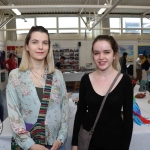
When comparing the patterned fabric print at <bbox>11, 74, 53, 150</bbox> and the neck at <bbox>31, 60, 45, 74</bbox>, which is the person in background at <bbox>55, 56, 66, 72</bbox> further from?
the patterned fabric print at <bbox>11, 74, 53, 150</bbox>

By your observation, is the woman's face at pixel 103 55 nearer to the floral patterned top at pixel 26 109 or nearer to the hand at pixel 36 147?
the floral patterned top at pixel 26 109

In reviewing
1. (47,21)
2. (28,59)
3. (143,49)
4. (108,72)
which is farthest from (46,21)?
(108,72)

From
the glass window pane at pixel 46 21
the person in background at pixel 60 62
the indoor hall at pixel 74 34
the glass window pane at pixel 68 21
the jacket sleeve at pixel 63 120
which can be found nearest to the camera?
the jacket sleeve at pixel 63 120

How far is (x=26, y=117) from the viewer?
128 centimetres

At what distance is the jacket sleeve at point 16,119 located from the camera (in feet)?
4.02

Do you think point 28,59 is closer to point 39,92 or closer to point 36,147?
point 39,92

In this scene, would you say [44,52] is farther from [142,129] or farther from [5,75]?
[5,75]

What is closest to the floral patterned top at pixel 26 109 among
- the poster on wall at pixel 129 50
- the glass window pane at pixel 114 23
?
the poster on wall at pixel 129 50

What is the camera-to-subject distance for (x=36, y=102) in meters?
1.26

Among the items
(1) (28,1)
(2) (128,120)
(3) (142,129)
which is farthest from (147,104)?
(1) (28,1)

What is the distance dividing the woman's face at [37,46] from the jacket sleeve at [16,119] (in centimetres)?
19

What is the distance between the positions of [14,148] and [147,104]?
2.16 meters

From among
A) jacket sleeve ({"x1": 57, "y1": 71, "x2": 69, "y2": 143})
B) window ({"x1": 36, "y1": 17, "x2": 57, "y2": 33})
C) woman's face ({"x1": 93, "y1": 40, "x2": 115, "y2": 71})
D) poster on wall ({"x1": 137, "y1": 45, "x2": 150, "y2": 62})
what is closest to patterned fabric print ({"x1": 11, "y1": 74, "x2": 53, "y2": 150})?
jacket sleeve ({"x1": 57, "y1": 71, "x2": 69, "y2": 143})

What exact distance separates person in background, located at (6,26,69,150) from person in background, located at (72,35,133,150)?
0.68 feet
